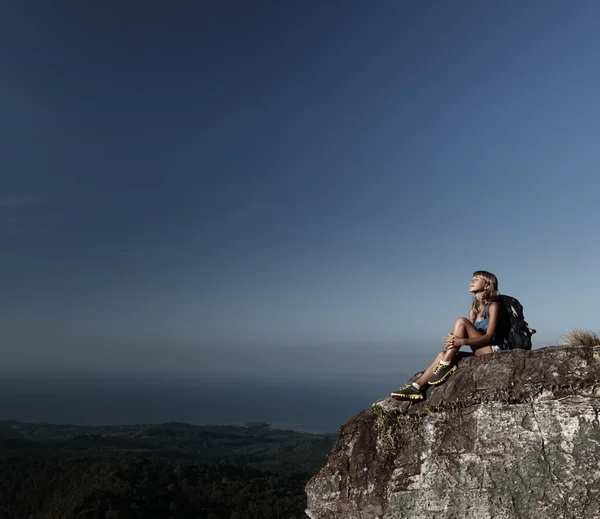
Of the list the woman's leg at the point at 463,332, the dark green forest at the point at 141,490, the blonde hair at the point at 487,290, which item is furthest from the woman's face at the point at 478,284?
the dark green forest at the point at 141,490

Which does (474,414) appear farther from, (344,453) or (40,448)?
(40,448)

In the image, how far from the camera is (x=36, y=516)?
102 meters

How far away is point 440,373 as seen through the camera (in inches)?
361

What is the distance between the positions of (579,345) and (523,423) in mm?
2323

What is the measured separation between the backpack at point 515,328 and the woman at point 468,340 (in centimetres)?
12

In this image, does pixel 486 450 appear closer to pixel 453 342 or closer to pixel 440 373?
pixel 440 373

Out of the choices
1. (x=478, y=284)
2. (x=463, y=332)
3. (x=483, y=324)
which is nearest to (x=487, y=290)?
(x=478, y=284)

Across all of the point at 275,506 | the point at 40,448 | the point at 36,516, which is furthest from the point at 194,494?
the point at 40,448

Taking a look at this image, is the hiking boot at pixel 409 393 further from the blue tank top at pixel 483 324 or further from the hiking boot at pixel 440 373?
the blue tank top at pixel 483 324

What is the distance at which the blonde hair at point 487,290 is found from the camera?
378 inches

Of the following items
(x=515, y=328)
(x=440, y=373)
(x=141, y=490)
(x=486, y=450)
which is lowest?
(x=141, y=490)

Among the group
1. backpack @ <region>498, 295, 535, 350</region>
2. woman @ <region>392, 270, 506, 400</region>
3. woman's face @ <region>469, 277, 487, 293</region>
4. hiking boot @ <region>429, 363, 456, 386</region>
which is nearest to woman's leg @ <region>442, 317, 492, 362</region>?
woman @ <region>392, 270, 506, 400</region>

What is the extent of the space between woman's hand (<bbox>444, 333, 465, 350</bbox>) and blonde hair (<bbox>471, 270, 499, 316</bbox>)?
3.89 ft

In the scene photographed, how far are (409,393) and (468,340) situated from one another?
5.38 ft
